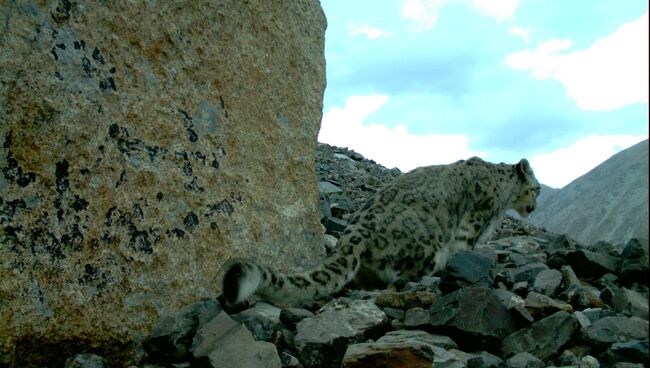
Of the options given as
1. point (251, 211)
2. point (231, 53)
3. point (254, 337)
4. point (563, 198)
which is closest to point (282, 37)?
point (231, 53)

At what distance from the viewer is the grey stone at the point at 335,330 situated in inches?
120

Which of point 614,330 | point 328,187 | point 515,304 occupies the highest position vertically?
point 328,187

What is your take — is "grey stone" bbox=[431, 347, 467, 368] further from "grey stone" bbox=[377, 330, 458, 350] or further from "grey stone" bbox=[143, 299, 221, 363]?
"grey stone" bbox=[143, 299, 221, 363]

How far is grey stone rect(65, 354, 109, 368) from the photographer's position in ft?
9.61

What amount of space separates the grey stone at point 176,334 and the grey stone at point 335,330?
468 mm

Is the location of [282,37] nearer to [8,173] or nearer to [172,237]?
[172,237]

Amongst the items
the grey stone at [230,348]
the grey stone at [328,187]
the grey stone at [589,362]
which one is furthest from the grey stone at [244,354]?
the grey stone at [328,187]

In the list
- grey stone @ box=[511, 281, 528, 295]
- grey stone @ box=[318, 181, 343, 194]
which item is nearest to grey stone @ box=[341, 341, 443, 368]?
grey stone @ box=[511, 281, 528, 295]

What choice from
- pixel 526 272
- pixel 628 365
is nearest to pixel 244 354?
pixel 628 365

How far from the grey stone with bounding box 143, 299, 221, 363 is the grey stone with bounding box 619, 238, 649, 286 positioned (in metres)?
2.81

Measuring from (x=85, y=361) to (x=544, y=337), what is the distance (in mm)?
2060

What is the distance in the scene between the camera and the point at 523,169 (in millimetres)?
7453

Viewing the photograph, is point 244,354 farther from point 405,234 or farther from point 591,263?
point 591,263

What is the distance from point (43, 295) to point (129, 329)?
43 centimetres
